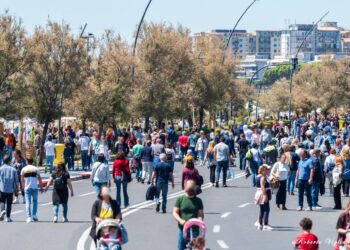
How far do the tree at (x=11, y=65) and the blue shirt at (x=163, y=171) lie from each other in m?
18.5

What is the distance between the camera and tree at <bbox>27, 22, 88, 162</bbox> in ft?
153

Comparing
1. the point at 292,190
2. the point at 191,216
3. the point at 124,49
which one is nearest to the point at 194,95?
the point at 124,49

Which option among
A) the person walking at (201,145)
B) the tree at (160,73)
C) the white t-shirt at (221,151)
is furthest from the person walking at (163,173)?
the tree at (160,73)

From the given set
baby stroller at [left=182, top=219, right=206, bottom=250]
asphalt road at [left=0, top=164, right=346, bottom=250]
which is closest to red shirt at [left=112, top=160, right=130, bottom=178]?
asphalt road at [left=0, top=164, right=346, bottom=250]

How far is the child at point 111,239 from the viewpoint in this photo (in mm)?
15891

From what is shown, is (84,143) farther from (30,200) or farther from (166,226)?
(166,226)

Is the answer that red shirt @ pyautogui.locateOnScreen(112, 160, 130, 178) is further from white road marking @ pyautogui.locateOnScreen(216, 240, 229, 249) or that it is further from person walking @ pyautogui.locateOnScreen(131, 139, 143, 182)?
person walking @ pyautogui.locateOnScreen(131, 139, 143, 182)

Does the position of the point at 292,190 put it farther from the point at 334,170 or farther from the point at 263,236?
the point at 263,236

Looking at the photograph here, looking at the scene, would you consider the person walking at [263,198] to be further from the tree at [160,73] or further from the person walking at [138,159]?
the tree at [160,73]

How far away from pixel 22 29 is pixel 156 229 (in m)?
23.2

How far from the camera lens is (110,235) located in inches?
628

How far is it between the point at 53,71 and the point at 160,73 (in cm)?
1366

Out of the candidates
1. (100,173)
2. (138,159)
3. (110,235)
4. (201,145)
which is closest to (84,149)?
(138,159)

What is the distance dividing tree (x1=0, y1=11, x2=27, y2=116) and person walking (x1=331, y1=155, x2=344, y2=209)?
17.7 meters
